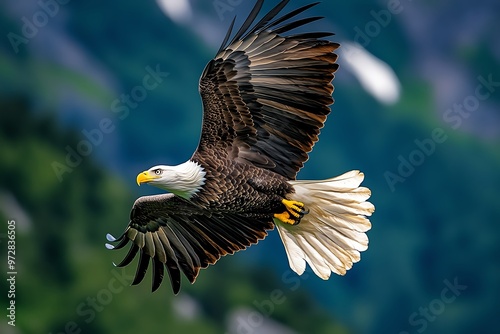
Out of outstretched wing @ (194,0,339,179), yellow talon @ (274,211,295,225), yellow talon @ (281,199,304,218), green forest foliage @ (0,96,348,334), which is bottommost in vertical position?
green forest foliage @ (0,96,348,334)

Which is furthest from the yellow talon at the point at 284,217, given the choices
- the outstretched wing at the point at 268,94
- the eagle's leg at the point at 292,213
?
the outstretched wing at the point at 268,94

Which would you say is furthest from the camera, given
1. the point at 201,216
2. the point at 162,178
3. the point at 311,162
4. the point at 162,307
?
the point at 311,162

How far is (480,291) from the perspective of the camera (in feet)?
36.9

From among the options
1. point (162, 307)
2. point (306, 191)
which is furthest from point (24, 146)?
point (306, 191)

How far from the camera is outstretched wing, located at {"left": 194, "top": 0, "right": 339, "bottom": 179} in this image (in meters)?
5.86

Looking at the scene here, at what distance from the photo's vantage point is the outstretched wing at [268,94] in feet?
19.2

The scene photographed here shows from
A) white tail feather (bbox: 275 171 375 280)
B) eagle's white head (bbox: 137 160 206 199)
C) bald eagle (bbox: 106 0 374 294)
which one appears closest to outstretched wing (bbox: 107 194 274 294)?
bald eagle (bbox: 106 0 374 294)

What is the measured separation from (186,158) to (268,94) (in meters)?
5.05

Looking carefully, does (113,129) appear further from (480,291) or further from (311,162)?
(480,291)

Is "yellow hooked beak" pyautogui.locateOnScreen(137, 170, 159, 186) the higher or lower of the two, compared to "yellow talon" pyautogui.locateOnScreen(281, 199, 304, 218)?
lower

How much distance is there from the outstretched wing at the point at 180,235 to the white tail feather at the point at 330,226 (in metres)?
0.26

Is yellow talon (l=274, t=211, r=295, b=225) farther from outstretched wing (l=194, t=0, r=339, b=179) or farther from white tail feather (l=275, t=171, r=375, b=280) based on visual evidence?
outstretched wing (l=194, t=0, r=339, b=179)

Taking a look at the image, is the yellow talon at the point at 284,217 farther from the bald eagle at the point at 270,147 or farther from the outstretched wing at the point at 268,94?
the outstretched wing at the point at 268,94

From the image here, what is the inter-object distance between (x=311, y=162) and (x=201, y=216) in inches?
194
